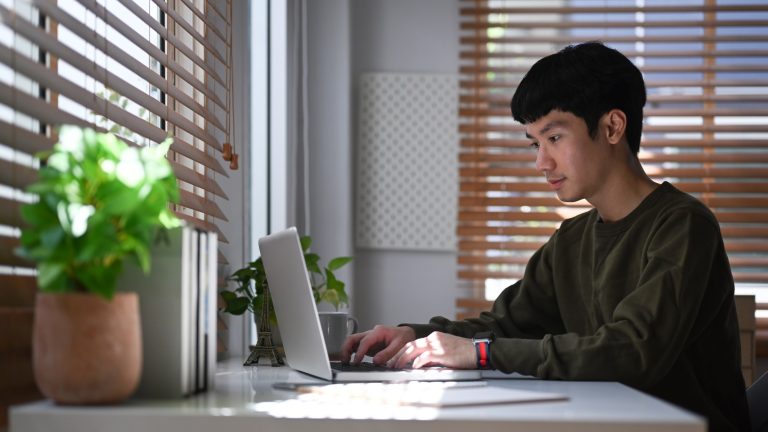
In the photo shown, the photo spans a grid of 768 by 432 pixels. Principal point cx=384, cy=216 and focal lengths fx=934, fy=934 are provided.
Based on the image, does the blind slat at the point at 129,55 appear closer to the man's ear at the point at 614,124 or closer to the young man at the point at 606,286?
the young man at the point at 606,286

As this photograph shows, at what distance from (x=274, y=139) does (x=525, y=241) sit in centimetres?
128

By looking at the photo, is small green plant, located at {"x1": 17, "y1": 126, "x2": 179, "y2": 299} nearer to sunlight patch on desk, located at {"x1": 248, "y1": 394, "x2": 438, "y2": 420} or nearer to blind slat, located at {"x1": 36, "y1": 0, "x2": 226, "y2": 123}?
sunlight patch on desk, located at {"x1": 248, "y1": 394, "x2": 438, "y2": 420}

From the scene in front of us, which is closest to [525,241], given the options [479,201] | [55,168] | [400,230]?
[479,201]

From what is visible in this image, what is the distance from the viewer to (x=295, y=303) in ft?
4.34

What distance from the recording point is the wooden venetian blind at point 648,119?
12.9 feet

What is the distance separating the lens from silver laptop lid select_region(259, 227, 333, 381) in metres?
1.23

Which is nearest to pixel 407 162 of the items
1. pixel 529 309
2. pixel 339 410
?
pixel 529 309

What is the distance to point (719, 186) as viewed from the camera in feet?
12.9

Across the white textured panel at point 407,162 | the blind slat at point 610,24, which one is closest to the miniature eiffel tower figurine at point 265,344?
the white textured panel at point 407,162

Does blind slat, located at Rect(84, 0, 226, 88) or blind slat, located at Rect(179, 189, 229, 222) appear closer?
blind slat, located at Rect(84, 0, 226, 88)

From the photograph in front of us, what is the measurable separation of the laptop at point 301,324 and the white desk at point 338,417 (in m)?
0.28

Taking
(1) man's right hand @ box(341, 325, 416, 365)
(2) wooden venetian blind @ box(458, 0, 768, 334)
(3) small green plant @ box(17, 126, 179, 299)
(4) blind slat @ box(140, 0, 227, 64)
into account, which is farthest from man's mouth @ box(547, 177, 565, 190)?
(2) wooden venetian blind @ box(458, 0, 768, 334)

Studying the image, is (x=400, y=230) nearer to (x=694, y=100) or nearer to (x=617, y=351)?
(x=694, y=100)

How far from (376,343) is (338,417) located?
0.72 meters
